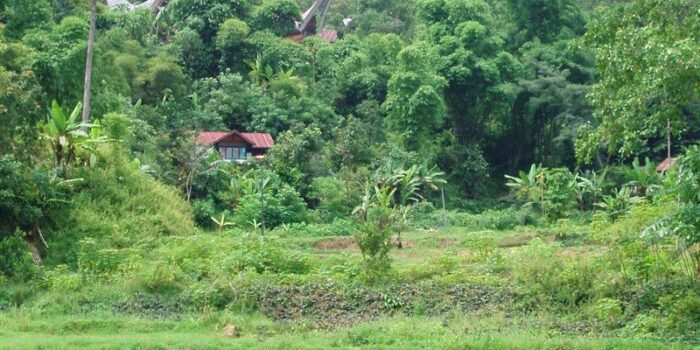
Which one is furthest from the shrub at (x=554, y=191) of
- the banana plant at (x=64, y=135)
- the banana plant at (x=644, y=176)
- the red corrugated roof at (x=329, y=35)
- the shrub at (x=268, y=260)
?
the red corrugated roof at (x=329, y=35)

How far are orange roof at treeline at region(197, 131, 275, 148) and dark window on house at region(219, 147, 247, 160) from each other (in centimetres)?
56

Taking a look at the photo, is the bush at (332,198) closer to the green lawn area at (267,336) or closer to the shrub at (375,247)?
the shrub at (375,247)

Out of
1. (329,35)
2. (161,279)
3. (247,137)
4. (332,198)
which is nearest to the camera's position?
(161,279)

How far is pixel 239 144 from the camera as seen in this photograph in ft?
134

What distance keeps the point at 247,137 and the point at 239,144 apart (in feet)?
1.54

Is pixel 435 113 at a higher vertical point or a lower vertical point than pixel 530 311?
higher

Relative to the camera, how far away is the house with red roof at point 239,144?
132ft

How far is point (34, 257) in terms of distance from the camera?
19.9 metres

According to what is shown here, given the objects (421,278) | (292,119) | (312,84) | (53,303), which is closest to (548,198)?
(292,119)

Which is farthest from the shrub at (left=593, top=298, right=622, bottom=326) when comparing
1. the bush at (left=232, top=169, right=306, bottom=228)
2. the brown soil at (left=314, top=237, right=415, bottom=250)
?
the bush at (left=232, top=169, right=306, bottom=228)

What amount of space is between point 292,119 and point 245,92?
8.17 feet

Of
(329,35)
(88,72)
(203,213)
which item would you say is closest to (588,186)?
(203,213)

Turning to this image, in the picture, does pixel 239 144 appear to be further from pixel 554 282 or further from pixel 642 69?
pixel 642 69

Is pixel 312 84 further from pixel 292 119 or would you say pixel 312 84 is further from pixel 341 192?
pixel 341 192
